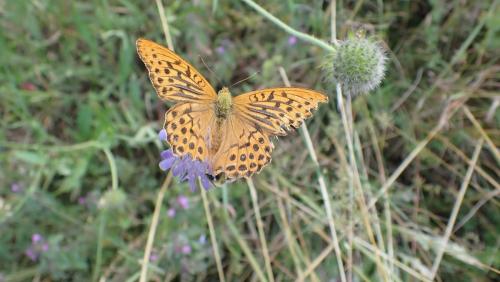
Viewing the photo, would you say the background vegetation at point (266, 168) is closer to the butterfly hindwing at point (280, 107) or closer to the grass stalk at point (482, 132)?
the grass stalk at point (482, 132)

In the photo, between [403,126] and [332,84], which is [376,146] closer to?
[403,126]

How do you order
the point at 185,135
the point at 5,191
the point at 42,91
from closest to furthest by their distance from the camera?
the point at 185,135, the point at 5,191, the point at 42,91

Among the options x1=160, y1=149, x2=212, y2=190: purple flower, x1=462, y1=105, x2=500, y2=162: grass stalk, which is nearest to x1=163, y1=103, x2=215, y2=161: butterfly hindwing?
x1=160, y1=149, x2=212, y2=190: purple flower

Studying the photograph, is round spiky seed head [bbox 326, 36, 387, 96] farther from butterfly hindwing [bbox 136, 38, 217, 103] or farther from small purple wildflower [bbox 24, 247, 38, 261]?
small purple wildflower [bbox 24, 247, 38, 261]

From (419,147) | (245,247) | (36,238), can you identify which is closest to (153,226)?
(245,247)

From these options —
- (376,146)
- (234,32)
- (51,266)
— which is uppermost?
(234,32)

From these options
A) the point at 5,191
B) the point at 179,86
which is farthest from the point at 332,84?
the point at 5,191

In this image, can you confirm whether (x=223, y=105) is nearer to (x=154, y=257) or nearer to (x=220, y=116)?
(x=220, y=116)
